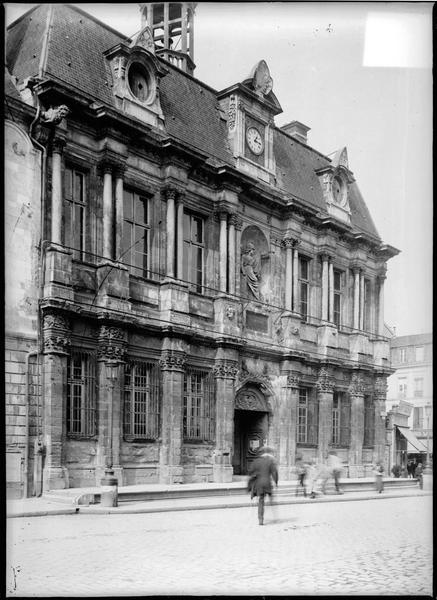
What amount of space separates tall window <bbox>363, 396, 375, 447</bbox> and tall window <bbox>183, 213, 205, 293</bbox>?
25.7 feet

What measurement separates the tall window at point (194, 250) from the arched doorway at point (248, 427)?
365 centimetres

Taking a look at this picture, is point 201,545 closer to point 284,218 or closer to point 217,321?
point 217,321

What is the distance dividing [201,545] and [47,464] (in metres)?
5.60

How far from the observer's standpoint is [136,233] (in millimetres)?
18812

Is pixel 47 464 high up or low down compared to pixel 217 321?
down

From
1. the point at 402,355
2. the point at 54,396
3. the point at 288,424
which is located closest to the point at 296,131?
the point at 402,355

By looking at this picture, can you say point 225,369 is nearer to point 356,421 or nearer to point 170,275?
point 170,275

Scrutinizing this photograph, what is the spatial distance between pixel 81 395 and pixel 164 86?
8979mm

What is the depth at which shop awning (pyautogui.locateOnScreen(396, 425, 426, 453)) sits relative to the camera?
71.0 ft

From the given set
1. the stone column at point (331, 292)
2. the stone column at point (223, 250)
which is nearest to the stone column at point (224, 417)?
the stone column at point (223, 250)

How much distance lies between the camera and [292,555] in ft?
32.7

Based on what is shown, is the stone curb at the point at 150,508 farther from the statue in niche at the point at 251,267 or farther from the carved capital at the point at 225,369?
the statue in niche at the point at 251,267

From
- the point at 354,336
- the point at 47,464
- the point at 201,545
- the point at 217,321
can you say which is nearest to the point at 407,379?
the point at 354,336

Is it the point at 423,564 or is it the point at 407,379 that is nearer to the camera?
the point at 423,564
